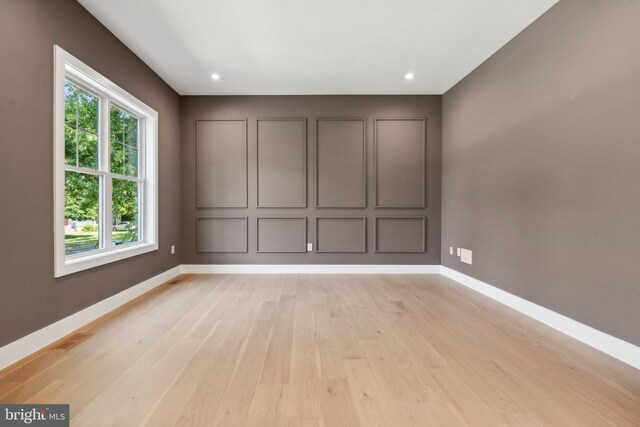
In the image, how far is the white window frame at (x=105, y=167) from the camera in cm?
209

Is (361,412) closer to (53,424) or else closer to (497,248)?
(53,424)

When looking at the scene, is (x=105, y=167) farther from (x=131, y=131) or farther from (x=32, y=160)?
(x=32, y=160)

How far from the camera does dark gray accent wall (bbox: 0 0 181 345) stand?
1.74 metres

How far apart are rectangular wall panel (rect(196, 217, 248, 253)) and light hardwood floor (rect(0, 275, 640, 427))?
1541mm

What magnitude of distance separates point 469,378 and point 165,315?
96.2 inches

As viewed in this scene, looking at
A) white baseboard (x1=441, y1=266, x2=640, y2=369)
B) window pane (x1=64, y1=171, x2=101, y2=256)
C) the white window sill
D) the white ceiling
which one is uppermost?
the white ceiling

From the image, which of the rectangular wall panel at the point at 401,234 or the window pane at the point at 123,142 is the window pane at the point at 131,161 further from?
the rectangular wall panel at the point at 401,234

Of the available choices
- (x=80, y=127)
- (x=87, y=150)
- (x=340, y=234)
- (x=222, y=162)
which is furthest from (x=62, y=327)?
(x=340, y=234)

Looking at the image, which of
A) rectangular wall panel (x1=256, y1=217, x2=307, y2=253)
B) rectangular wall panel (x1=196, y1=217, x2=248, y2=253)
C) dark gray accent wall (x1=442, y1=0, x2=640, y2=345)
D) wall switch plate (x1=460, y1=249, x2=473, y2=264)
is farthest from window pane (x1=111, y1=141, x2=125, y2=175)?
wall switch plate (x1=460, y1=249, x2=473, y2=264)

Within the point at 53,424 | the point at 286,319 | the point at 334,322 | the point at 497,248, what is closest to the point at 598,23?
the point at 497,248

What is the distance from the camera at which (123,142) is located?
10.3 ft
